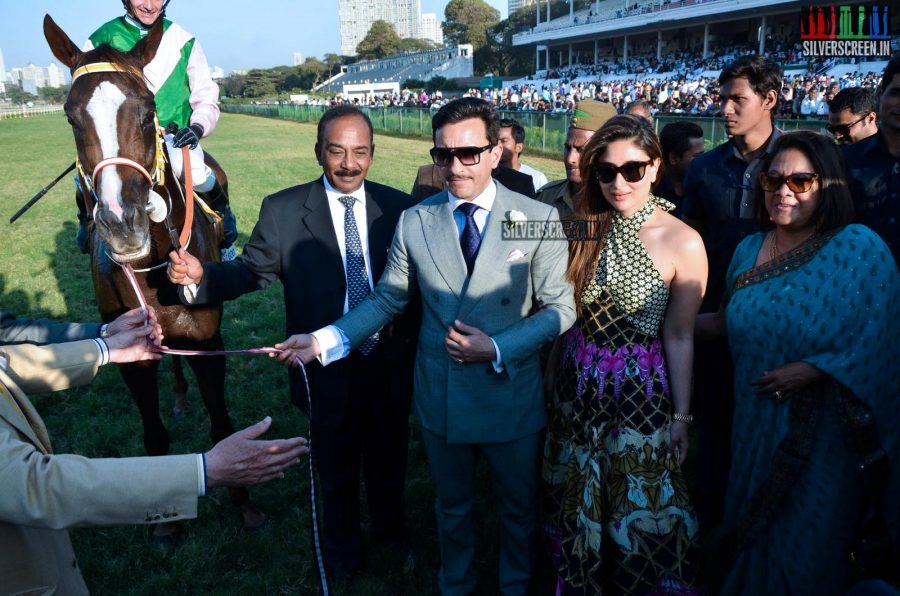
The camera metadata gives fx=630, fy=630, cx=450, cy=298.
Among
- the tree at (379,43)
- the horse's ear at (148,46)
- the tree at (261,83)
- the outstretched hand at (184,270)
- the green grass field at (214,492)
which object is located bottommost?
the green grass field at (214,492)

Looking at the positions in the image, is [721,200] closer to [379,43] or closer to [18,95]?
[379,43]

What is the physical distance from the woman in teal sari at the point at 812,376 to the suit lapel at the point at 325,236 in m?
1.89

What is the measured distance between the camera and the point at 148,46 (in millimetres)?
3732

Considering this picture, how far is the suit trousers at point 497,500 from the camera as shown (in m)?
2.98

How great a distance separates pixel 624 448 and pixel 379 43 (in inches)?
4790

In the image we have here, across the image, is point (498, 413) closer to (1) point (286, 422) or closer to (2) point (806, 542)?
(2) point (806, 542)

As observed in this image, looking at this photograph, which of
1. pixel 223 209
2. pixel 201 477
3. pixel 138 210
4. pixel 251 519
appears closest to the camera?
pixel 201 477

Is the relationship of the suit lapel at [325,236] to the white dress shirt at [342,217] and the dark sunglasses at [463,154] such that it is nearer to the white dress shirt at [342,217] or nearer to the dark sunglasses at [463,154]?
the white dress shirt at [342,217]

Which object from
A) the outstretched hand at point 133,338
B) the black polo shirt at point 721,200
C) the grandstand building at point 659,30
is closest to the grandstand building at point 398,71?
the grandstand building at point 659,30

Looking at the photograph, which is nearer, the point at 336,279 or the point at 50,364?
the point at 50,364

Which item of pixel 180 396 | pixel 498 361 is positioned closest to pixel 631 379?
pixel 498 361

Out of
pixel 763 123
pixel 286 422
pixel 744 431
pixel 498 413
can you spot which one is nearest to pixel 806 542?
pixel 744 431

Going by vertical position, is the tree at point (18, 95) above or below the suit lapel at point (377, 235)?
above

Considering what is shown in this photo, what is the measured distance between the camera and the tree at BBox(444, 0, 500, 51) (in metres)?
97.0
